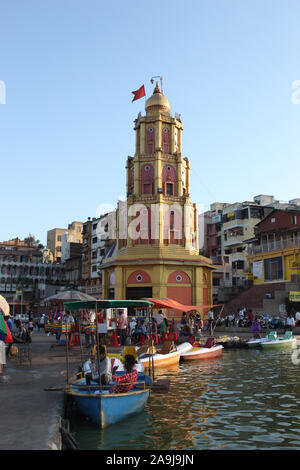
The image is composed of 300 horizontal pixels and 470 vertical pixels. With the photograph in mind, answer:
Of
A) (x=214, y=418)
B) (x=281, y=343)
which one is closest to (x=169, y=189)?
(x=281, y=343)

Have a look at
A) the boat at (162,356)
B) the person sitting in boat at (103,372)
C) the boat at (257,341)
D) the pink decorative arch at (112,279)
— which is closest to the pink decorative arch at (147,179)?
the pink decorative arch at (112,279)

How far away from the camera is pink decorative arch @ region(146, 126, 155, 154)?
48.2 metres

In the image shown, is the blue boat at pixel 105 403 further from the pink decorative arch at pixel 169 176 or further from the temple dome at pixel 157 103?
the temple dome at pixel 157 103

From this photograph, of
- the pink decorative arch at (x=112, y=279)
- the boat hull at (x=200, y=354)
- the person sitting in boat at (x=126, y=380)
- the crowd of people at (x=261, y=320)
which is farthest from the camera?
the pink decorative arch at (x=112, y=279)

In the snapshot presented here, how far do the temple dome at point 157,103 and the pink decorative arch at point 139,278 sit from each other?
1907cm

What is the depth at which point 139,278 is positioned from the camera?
142ft

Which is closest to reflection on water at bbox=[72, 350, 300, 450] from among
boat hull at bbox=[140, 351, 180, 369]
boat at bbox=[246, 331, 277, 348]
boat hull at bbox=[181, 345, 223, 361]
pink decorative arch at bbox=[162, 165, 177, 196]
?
boat hull at bbox=[140, 351, 180, 369]

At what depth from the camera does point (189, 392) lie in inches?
550

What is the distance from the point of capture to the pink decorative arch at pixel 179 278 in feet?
141

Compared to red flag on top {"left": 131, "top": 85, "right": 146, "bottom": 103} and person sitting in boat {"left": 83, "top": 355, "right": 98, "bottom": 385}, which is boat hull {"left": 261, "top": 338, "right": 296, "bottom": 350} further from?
red flag on top {"left": 131, "top": 85, "right": 146, "bottom": 103}

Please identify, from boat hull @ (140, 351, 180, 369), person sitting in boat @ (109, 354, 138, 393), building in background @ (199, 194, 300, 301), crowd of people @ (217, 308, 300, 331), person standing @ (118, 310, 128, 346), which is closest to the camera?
person sitting in boat @ (109, 354, 138, 393)
